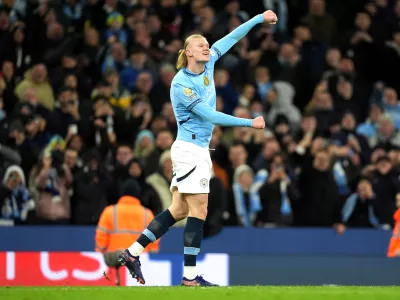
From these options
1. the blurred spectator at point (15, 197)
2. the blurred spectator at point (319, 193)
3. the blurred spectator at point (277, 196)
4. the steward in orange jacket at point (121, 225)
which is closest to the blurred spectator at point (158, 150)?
the blurred spectator at point (277, 196)

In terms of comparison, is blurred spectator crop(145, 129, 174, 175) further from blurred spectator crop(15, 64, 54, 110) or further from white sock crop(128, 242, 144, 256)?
white sock crop(128, 242, 144, 256)

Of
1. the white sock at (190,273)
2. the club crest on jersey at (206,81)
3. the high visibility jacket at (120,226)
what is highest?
the club crest on jersey at (206,81)

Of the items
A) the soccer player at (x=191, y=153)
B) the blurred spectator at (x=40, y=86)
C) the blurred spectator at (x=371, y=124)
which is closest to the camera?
the soccer player at (x=191, y=153)

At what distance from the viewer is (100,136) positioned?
17750 mm

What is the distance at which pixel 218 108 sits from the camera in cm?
1811

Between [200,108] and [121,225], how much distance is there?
137 inches

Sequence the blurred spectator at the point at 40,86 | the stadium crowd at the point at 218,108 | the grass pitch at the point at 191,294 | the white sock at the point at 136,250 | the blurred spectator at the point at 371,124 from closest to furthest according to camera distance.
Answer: the grass pitch at the point at 191,294
the white sock at the point at 136,250
the stadium crowd at the point at 218,108
the blurred spectator at the point at 40,86
the blurred spectator at the point at 371,124

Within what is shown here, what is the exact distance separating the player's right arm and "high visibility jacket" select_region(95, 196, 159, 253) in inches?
130

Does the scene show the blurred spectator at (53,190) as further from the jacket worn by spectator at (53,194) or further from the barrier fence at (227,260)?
the barrier fence at (227,260)

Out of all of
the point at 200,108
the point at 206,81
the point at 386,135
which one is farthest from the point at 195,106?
the point at 386,135

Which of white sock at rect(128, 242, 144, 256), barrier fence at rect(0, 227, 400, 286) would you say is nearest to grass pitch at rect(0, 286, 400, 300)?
white sock at rect(128, 242, 144, 256)

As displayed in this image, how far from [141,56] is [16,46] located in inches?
78.6

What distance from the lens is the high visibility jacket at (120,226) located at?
13.6 m

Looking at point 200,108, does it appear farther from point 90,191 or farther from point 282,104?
point 282,104
